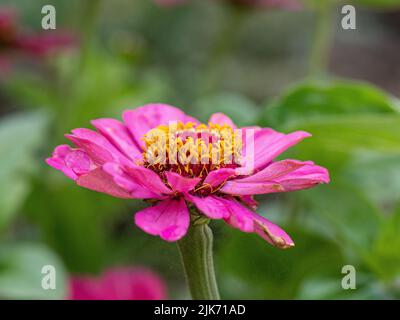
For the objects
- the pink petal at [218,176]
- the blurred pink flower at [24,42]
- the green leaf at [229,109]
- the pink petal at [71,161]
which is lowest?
the pink petal at [218,176]

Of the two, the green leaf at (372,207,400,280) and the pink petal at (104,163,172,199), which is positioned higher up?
the green leaf at (372,207,400,280)

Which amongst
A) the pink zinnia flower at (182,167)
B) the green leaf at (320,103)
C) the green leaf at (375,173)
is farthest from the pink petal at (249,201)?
the green leaf at (375,173)

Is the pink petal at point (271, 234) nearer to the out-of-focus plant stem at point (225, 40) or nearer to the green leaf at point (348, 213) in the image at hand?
the green leaf at point (348, 213)

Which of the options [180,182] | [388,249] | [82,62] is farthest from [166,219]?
[82,62]

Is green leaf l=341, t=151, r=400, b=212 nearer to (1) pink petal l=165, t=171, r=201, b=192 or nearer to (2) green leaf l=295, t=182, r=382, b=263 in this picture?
(2) green leaf l=295, t=182, r=382, b=263

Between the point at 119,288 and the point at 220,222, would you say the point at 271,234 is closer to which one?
the point at 220,222

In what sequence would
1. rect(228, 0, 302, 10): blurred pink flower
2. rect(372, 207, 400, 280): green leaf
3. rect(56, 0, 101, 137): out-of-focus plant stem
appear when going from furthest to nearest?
rect(228, 0, 302, 10): blurred pink flower < rect(56, 0, 101, 137): out-of-focus plant stem < rect(372, 207, 400, 280): green leaf

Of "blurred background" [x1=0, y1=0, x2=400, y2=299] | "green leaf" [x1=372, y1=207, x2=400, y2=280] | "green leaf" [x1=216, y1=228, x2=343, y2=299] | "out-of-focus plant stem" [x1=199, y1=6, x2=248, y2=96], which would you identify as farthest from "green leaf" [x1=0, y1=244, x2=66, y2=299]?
"out-of-focus plant stem" [x1=199, y1=6, x2=248, y2=96]
